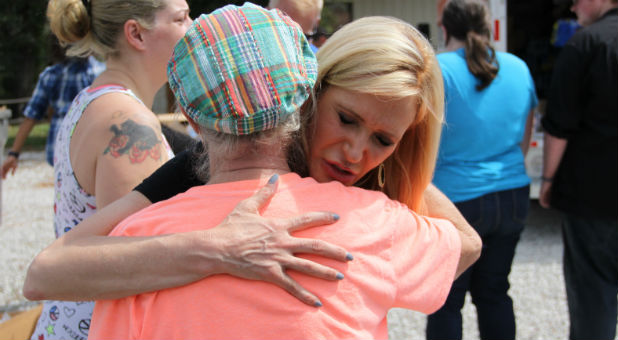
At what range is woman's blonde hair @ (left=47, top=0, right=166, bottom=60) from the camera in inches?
73.3

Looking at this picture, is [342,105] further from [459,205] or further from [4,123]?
[4,123]

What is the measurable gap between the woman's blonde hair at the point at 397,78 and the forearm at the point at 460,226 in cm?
4

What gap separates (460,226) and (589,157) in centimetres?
211

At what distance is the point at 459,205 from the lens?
309 centimetres

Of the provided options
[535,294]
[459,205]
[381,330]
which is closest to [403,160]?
[381,330]

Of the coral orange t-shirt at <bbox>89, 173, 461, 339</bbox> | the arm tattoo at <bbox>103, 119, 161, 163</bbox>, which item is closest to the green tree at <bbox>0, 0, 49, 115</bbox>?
the arm tattoo at <bbox>103, 119, 161, 163</bbox>

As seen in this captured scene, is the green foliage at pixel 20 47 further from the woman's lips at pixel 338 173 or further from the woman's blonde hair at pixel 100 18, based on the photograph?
the woman's lips at pixel 338 173

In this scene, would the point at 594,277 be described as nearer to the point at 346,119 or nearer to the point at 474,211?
the point at 474,211

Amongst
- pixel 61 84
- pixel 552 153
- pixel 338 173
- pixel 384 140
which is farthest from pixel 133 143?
pixel 61 84

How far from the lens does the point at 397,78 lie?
1259 mm

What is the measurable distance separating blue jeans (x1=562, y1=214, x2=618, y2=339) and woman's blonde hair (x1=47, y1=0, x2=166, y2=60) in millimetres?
2567

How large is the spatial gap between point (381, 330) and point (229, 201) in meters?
0.41

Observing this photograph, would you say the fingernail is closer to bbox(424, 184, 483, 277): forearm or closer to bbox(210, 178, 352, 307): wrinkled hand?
bbox(210, 178, 352, 307): wrinkled hand

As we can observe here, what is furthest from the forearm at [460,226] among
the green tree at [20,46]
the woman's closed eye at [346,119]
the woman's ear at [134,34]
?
the green tree at [20,46]
